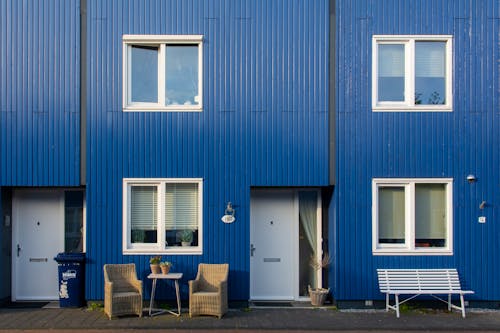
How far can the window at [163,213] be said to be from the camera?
31.5 feet

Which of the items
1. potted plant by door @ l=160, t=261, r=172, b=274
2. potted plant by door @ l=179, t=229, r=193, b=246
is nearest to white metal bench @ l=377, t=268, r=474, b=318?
potted plant by door @ l=179, t=229, r=193, b=246

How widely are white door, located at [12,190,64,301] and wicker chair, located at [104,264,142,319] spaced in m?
1.77

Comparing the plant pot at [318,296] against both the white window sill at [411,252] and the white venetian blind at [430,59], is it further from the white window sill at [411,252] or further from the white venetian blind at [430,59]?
the white venetian blind at [430,59]

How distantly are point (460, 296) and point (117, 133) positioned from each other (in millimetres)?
7003

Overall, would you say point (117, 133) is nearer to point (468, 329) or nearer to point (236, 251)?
point (236, 251)

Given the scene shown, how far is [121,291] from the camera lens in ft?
30.0

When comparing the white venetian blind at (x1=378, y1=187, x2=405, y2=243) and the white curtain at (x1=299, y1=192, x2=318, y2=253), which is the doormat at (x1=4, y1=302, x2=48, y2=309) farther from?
the white venetian blind at (x1=378, y1=187, x2=405, y2=243)

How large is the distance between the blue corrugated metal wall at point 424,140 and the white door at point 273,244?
3.61 feet

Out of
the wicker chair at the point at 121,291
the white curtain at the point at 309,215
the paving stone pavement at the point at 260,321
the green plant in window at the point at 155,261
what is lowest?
the paving stone pavement at the point at 260,321

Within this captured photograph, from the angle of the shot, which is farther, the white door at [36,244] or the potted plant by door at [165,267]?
the white door at [36,244]

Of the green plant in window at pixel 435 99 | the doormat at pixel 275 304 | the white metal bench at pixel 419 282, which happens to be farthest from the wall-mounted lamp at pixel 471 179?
the doormat at pixel 275 304

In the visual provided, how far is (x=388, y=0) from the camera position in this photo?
9.70 m

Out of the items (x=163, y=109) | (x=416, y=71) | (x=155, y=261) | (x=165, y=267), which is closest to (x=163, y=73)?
(x=163, y=109)

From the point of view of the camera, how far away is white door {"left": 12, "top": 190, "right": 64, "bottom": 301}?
10.2 meters
